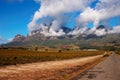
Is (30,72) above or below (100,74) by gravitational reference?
above

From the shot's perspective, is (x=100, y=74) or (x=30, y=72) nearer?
(x=100, y=74)

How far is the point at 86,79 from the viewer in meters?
19.8

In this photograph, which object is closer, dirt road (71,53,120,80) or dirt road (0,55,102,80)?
A: dirt road (71,53,120,80)

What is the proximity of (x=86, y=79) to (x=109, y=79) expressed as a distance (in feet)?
5.94

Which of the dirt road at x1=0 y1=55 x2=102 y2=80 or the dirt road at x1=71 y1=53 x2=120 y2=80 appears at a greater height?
the dirt road at x1=0 y1=55 x2=102 y2=80

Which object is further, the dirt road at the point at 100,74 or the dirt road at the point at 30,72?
the dirt road at the point at 30,72

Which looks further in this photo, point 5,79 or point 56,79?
point 56,79

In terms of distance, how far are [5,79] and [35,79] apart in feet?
7.75

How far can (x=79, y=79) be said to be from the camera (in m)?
19.7

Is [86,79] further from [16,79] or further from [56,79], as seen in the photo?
[16,79]

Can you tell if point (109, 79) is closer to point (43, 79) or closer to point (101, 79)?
point (101, 79)

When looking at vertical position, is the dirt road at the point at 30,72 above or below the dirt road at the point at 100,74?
above

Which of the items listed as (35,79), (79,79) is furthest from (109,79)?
(35,79)

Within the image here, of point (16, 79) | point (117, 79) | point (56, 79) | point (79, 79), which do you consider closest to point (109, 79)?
point (117, 79)
